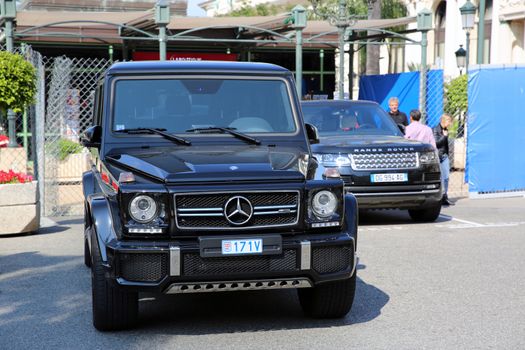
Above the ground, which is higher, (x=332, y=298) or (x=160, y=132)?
(x=160, y=132)

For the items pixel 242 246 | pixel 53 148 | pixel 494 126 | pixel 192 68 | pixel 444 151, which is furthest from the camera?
pixel 494 126

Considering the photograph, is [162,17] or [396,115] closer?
[162,17]

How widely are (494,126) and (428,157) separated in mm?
4073

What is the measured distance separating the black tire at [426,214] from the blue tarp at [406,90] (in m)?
5.58

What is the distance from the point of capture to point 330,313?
6.85 meters

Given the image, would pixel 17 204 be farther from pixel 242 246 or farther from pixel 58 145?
pixel 242 246

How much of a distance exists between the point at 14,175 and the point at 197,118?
5160 mm

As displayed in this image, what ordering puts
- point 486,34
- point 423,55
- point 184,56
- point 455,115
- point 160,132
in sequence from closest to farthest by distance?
point 160,132
point 423,55
point 455,115
point 184,56
point 486,34

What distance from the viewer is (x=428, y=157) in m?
12.6

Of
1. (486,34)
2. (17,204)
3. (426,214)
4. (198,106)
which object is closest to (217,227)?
(198,106)

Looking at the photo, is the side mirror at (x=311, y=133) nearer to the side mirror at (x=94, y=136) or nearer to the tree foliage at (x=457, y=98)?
the side mirror at (x=94, y=136)

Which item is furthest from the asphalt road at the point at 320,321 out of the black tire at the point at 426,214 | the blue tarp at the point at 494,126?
the blue tarp at the point at 494,126

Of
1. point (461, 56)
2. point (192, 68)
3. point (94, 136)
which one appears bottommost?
point (94, 136)

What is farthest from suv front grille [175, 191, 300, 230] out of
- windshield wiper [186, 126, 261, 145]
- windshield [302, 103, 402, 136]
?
windshield [302, 103, 402, 136]
